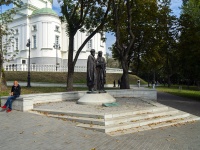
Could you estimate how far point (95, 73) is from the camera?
12.3 m

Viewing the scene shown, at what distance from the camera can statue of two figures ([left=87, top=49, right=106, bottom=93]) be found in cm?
1222

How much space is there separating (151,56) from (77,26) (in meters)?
13.2

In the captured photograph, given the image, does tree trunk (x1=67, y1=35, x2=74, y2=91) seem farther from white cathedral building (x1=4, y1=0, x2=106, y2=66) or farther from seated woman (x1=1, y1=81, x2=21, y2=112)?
white cathedral building (x1=4, y1=0, x2=106, y2=66)

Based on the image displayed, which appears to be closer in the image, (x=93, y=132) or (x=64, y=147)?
(x=64, y=147)

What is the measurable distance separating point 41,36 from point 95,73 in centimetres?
4049

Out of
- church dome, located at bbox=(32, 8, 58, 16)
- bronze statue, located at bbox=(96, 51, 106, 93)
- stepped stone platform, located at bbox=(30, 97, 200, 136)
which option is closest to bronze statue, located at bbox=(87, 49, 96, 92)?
bronze statue, located at bbox=(96, 51, 106, 93)

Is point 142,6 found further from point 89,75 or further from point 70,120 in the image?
point 70,120

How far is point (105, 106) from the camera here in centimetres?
1129

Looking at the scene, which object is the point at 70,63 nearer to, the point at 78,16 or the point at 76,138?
the point at 78,16

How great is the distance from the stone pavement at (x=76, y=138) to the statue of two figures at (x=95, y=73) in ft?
11.1

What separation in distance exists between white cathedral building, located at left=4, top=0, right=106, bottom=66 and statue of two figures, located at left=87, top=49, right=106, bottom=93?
38064 millimetres

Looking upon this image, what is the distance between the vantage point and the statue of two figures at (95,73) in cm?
1222

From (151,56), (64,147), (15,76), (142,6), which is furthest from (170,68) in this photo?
(64,147)

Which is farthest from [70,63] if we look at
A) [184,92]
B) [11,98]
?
[184,92]
